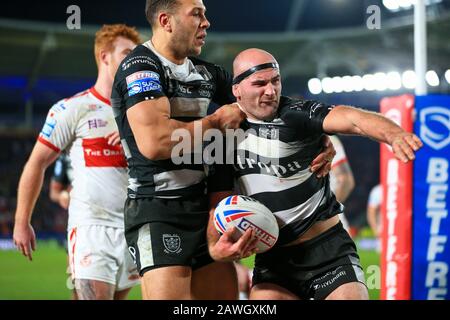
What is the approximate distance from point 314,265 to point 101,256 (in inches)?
67.5

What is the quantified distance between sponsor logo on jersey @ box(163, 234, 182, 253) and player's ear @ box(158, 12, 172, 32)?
1.14 metres

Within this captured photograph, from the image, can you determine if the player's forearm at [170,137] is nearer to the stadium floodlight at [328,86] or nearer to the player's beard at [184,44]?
the player's beard at [184,44]

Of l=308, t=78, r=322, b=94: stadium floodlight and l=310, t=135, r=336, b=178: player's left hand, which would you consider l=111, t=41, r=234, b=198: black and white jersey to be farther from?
l=308, t=78, r=322, b=94: stadium floodlight

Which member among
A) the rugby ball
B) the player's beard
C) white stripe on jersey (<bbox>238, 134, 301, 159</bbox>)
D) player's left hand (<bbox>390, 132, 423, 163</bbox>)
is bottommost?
the rugby ball

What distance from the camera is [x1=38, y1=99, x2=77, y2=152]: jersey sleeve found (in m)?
4.85

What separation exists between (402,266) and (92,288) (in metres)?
2.75

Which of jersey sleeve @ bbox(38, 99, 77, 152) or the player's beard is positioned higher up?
the player's beard

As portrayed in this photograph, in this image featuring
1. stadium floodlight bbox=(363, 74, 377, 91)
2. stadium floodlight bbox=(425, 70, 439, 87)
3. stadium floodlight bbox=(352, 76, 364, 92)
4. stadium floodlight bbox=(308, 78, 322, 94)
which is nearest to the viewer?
stadium floodlight bbox=(425, 70, 439, 87)

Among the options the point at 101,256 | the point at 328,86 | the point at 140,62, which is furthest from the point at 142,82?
the point at 328,86

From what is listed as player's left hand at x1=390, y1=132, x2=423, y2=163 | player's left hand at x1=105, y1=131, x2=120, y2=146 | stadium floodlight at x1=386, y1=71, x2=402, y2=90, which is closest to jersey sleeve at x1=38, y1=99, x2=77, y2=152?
player's left hand at x1=105, y1=131, x2=120, y2=146

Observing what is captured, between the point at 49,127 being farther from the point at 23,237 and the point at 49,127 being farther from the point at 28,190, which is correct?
the point at 23,237

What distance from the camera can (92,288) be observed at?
4.65 metres

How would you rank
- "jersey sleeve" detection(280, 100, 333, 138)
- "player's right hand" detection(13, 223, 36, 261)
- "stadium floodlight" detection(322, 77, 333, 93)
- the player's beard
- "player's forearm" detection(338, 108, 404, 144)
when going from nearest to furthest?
"player's forearm" detection(338, 108, 404, 144) → "jersey sleeve" detection(280, 100, 333, 138) → the player's beard → "player's right hand" detection(13, 223, 36, 261) → "stadium floodlight" detection(322, 77, 333, 93)
